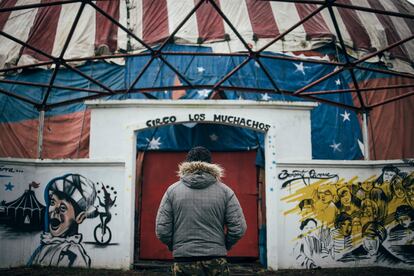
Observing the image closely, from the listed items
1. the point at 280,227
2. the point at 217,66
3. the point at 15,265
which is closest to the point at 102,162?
the point at 15,265

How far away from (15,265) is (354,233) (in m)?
6.88

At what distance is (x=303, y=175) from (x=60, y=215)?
16.8 ft

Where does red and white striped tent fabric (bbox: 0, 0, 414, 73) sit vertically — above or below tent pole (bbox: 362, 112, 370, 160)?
above

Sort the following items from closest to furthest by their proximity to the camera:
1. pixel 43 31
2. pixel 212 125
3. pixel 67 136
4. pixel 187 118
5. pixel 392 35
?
pixel 187 118 → pixel 212 125 → pixel 67 136 → pixel 43 31 → pixel 392 35

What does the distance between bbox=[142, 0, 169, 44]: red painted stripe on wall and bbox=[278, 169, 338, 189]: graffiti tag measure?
544cm

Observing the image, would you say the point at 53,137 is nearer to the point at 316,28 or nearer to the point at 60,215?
the point at 60,215

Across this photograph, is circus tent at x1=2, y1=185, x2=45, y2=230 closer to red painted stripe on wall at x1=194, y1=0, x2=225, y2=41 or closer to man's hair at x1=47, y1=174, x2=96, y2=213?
man's hair at x1=47, y1=174, x2=96, y2=213

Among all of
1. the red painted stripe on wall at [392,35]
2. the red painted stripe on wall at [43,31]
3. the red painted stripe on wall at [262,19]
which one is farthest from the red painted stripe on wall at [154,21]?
the red painted stripe on wall at [392,35]

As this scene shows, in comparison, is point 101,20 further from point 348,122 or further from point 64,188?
point 348,122

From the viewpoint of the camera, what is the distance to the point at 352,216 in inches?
332

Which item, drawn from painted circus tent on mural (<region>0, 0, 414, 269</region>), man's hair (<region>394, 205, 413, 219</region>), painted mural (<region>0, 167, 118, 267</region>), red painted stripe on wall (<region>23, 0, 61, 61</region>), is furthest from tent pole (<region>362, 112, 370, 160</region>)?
red painted stripe on wall (<region>23, 0, 61, 61</region>)

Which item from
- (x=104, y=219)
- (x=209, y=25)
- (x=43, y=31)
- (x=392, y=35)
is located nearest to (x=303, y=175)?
(x=104, y=219)

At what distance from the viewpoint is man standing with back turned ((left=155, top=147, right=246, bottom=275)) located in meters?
3.54

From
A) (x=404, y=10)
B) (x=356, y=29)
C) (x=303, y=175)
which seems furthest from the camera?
(x=404, y=10)
